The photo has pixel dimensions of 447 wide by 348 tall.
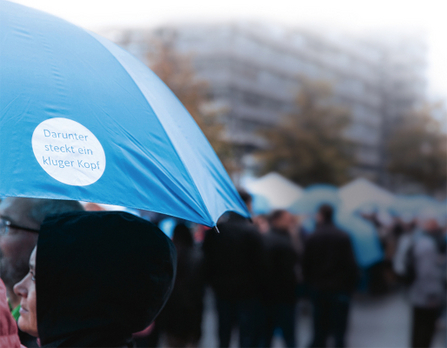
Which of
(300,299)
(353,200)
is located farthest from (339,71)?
(300,299)

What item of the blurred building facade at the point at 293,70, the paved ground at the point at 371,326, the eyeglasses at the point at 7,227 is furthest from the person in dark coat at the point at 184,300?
the blurred building facade at the point at 293,70

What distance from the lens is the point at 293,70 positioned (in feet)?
193

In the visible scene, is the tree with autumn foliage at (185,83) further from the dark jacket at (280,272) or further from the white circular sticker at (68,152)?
the white circular sticker at (68,152)

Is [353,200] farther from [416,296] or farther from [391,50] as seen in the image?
[391,50]

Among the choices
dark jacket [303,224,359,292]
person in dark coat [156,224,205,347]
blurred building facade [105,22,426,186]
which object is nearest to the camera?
person in dark coat [156,224,205,347]

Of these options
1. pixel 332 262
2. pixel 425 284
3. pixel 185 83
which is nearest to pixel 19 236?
pixel 332 262

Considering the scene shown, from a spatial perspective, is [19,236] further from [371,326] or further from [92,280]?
[371,326]

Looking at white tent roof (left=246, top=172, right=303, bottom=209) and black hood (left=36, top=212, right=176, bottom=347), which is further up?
black hood (left=36, top=212, right=176, bottom=347)

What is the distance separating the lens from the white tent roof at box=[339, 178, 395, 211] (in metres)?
15.5

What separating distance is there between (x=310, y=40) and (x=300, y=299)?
52.7 meters

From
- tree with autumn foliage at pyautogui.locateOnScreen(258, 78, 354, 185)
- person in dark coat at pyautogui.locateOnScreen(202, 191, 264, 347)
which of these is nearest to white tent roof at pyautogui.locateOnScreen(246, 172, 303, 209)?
person in dark coat at pyautogui.locateOnScreen(202, 191, 264, 347)

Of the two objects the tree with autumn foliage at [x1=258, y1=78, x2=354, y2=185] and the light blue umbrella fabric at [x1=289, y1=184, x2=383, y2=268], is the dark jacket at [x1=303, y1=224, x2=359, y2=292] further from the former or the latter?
the tree with autumn foliage at [x1=258, y1=78, x2=354, y2=185]

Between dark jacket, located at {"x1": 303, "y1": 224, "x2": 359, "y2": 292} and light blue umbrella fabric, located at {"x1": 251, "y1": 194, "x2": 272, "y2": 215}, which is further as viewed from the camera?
light blue umbrella fabric, located at {"x1": 251, "y1": 194, "x2": 272, "y2": 215}

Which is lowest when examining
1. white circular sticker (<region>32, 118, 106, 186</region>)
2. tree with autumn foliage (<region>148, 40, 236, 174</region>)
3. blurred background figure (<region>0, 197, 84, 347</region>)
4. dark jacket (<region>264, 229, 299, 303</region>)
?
dark jacket (<region>264, 229, 299, 303</region>)
